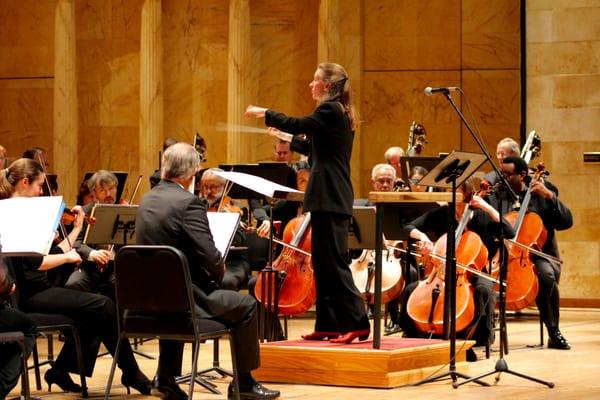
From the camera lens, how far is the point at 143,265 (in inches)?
200

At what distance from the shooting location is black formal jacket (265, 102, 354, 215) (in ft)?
20.1

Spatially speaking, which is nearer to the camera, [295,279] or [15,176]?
[15,176]

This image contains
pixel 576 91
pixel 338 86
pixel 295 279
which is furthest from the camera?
pixel 576 91

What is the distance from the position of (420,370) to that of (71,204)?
20.7 ft

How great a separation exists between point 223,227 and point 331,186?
758mm

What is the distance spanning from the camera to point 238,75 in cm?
→ 1162

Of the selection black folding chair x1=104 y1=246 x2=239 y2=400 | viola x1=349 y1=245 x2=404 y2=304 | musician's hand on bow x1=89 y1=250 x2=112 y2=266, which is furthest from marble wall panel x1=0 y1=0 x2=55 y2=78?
black folding chair x1=104 y1=246 x2=239 y2=400

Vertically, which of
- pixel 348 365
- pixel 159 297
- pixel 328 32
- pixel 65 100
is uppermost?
pixel 328 32

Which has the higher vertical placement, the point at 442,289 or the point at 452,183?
the point at 452,183

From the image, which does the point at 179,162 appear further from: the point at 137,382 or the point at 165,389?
the point at 137,382

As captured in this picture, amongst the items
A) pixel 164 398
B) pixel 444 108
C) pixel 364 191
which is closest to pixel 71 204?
pixel 364 191

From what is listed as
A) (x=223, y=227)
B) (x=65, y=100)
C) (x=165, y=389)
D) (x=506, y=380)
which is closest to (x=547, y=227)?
(x=506, y=380)

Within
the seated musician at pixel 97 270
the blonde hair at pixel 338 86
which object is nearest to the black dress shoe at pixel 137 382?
the blonde hair at pixel 338 86

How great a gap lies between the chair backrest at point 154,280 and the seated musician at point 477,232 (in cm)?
249
